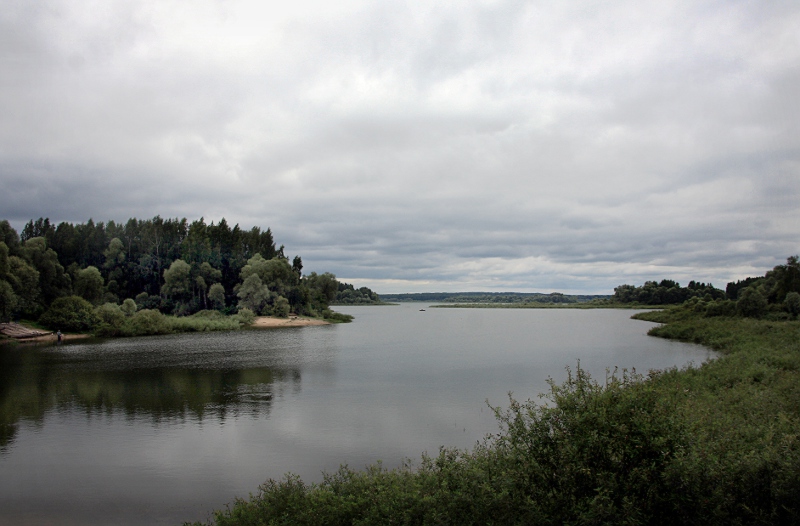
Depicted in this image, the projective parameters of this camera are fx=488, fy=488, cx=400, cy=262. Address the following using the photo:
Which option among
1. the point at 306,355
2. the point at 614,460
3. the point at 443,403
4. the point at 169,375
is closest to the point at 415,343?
the point at 306,355

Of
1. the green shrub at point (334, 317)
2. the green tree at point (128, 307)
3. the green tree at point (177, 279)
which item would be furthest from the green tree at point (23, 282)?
the green shrub at point (334, 317)

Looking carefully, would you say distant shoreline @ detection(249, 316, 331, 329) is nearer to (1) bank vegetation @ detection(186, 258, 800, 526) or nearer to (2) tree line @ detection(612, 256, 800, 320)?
(2) tree line @ detection(612, 256, 800, 320)

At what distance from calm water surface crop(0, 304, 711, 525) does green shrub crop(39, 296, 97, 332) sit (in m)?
17.2

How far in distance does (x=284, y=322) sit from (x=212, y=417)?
70.7 m

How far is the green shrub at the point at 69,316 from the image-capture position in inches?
2357

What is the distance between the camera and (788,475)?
6.80 metres

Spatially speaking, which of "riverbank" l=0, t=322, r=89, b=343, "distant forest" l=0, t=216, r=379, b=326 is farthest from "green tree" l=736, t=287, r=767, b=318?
"riverbank" l=0, t=322, r=89, b=343

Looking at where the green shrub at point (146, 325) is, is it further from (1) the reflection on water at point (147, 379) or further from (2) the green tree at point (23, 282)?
(1) the reflection on water at point (147, 379)

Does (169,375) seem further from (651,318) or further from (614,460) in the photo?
(651,318)

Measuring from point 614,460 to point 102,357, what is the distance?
44.6 metres

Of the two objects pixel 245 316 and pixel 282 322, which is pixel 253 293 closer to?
pixel 245 316

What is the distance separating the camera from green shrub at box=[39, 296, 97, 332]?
5988cm

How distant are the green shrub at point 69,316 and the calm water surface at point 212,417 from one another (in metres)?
17.2

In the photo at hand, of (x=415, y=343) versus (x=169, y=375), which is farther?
(x=415, y=343)
